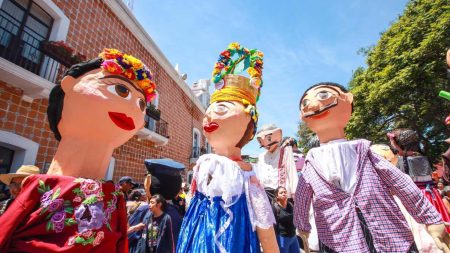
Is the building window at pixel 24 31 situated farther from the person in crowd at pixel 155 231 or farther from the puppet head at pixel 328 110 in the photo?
the puppet head at pixel 328 110

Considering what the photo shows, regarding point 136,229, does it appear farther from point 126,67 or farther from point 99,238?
point 126,67

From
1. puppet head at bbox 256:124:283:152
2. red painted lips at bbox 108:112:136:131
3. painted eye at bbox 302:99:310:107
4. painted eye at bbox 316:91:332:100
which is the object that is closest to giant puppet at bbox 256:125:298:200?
puppet head at bbox 256:124:283:152

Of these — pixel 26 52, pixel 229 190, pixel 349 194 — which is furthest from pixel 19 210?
pixel 26 52

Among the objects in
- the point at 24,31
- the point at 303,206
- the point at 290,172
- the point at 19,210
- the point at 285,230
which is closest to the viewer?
the point at 19,210

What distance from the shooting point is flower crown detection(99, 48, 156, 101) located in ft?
5.74

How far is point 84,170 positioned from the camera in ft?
5.14

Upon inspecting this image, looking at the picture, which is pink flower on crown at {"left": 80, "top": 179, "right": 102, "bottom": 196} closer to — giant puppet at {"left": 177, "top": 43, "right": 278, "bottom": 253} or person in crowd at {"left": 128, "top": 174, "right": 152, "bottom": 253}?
giant puppet at {"left": 177, "top": 43, "right": 278, "bottom": 253}

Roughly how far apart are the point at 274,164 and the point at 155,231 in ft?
6.28

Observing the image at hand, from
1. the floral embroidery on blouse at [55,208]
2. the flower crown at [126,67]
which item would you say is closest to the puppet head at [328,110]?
the flower crown at [126,67]

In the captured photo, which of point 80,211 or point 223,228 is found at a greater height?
point 80,211

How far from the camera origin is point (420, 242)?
6.70ft

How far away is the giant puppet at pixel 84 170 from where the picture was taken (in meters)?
1.33

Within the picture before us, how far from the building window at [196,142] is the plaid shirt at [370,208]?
1304 cm

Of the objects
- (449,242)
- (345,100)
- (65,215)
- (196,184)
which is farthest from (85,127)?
(449,242)
